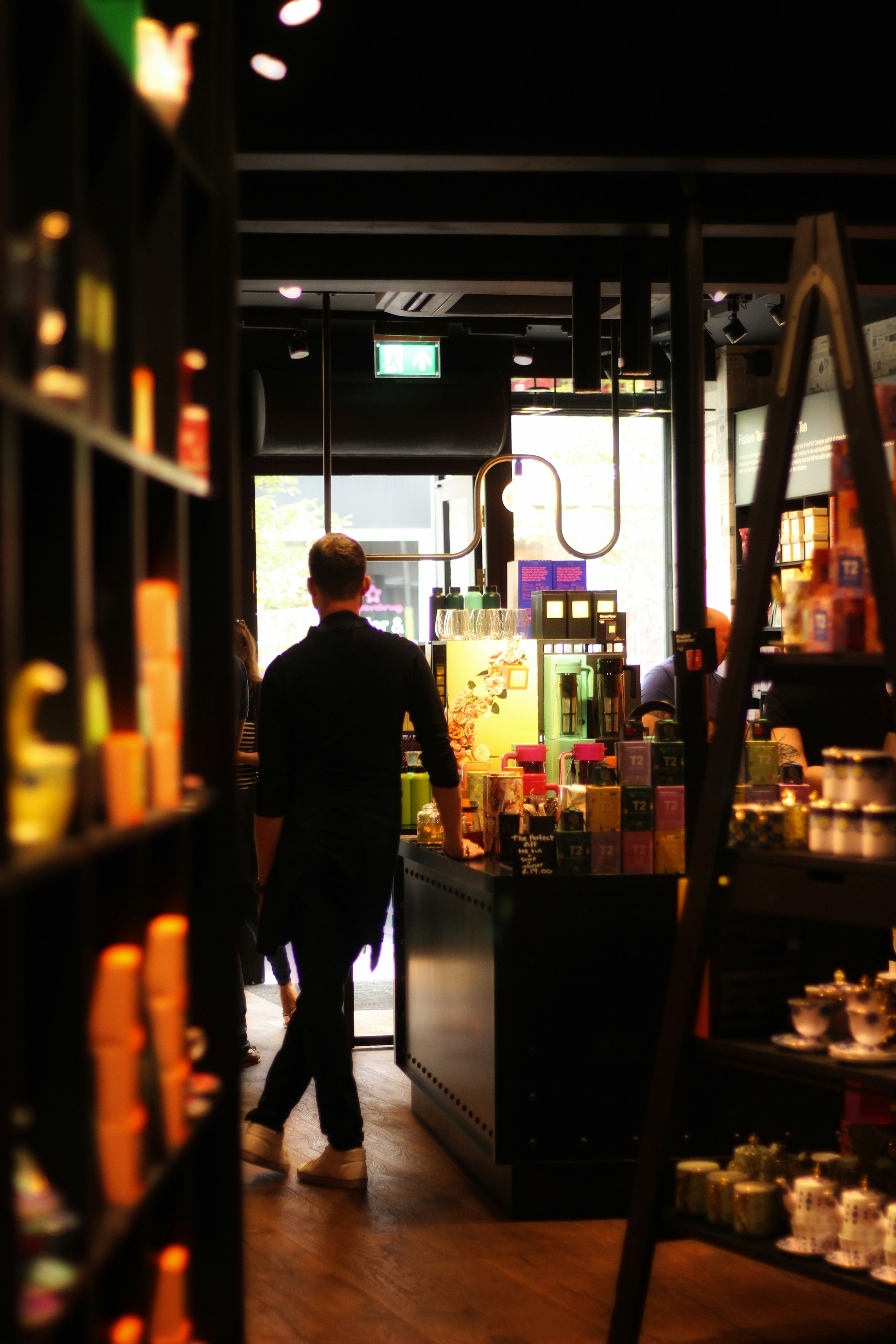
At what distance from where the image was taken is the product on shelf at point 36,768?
49.4 inches

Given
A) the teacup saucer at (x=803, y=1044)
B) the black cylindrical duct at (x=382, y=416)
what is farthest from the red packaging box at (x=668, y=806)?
the black cylindrical duct at (x=382, y=416)

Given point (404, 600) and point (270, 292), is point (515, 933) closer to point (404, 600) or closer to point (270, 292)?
point (270, 292)

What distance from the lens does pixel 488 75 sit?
411 cm

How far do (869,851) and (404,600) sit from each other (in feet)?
23.2

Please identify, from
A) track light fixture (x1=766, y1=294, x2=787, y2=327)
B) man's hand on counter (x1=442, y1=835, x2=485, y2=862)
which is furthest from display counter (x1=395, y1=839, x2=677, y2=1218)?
track light fixture (x1=766, y1=294, x2=787, y2=327)

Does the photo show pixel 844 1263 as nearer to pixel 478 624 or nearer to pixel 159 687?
pixel 159 687

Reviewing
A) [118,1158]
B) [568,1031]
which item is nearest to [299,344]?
[568,1031]

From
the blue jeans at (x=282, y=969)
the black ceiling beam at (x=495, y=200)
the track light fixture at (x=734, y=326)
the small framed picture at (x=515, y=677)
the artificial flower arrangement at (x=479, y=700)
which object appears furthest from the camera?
the track light fixture at (x=734, y=326)

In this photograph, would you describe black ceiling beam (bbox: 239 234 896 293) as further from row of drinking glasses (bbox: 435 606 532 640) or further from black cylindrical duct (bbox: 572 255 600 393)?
row of drinking glasses (bbox: 435 606 532 640)

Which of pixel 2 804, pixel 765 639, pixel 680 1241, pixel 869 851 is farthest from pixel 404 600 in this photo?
pixel 2 804

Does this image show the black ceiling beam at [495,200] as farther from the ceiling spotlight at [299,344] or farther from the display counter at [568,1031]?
the ceiling spotlight at [299,344]

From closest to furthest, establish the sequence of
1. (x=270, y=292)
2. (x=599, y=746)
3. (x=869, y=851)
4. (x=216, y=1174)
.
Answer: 1. (x=216, y=1174)
2. (x=869, y=851)
3. (x=599, y=746)
4. (x=270, y=292)

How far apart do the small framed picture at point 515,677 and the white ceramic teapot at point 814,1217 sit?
105 inches

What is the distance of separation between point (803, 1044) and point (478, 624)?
280cm
